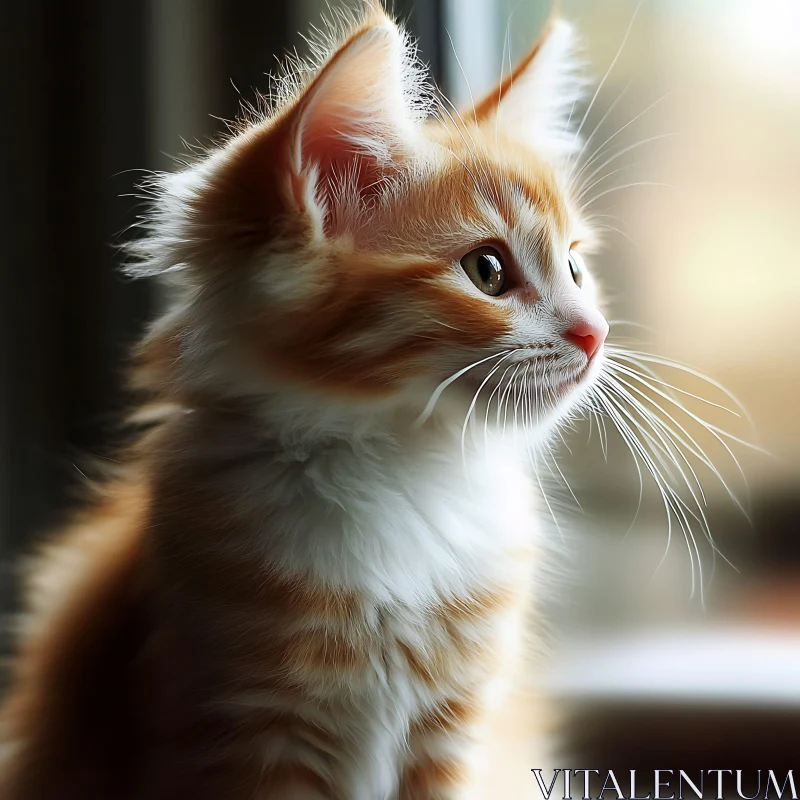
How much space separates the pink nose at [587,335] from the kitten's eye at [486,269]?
68mm

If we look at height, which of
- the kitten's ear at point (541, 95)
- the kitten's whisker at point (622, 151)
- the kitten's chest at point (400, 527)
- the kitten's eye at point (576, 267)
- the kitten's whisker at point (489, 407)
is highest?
the kitten's whisker at point (622, 151)

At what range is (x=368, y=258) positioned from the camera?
2.22 feet

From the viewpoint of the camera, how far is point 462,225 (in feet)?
2.30

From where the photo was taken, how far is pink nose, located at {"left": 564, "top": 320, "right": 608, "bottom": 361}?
69cm

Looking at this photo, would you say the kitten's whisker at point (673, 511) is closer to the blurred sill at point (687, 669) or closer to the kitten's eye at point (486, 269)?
the blurred sill at point (687, 669)

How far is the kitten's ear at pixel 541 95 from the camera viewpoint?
0.80m

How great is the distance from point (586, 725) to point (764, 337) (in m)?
0.45

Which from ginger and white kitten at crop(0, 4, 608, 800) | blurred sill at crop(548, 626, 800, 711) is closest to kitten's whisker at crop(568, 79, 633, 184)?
ginger and white kitten at crop(0, 4, 608, 800)

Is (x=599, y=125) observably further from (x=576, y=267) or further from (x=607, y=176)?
(x=576, y=267)

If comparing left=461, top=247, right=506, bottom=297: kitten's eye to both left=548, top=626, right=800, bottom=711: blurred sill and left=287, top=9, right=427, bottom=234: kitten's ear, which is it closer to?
left=287, top=9, right=427, bottom=234: kitten's ear

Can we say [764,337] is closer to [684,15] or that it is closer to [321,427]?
[684,15]

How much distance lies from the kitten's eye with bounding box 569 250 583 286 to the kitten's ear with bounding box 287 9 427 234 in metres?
0.18

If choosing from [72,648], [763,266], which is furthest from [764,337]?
[72,648]

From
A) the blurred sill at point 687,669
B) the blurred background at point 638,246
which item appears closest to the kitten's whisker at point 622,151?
the blurred background at point 638,246
